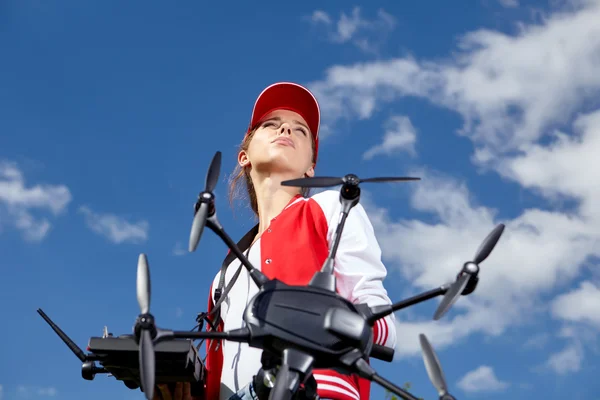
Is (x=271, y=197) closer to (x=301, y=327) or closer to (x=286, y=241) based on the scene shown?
(x=286, y=241)

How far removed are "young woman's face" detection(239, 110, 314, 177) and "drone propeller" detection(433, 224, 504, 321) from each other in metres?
2.14

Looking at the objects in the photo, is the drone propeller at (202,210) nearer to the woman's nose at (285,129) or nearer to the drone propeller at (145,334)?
the drone propeller at (145,334)

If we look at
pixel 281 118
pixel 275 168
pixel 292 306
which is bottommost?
pixel 292 306

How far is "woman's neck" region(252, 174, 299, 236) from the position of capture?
4.15m

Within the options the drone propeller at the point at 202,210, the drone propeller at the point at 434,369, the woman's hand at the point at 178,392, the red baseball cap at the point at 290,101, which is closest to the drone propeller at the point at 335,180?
the drone propeller at the point at 202,210

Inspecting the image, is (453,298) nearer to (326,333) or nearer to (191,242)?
(326,333)

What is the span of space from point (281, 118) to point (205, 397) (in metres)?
1.85

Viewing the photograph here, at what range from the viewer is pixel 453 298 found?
6.65ft

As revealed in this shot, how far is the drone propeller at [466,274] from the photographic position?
Answer: 6.64ft

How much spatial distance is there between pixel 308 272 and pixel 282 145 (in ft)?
3.86

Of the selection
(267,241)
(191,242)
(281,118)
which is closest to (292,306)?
(191,242)

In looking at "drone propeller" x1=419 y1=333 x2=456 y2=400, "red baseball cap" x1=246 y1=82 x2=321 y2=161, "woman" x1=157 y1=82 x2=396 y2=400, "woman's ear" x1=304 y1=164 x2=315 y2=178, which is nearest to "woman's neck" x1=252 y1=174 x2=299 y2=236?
"woman" x1=157 y1=82 x2=396 y2=400

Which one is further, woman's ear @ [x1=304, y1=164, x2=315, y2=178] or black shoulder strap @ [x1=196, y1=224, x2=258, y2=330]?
woman's ear @ [x1=304, y1=164, x2=315, y2=178]

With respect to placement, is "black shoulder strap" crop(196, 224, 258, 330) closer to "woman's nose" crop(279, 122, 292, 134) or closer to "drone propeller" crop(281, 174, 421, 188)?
"woman's nose" crop(279, 122, 292, 134)
